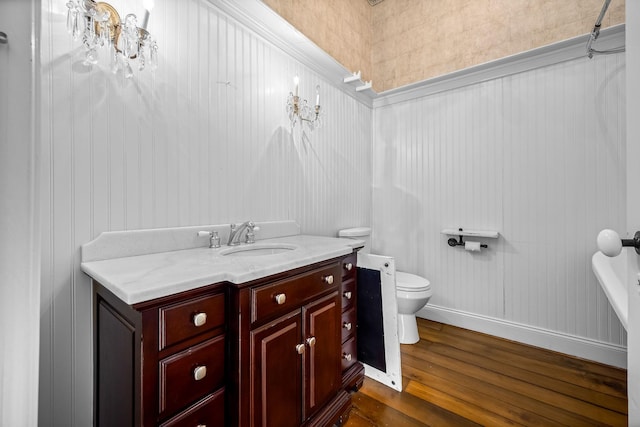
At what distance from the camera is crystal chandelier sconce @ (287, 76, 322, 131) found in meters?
1.94

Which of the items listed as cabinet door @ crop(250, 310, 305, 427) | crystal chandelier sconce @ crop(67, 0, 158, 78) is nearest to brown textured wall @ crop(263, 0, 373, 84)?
crystal chandelier sconce @ crop(67, 0, 158, 78)

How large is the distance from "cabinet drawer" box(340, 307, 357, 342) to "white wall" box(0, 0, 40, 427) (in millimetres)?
1231

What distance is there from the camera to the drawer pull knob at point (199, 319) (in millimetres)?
840

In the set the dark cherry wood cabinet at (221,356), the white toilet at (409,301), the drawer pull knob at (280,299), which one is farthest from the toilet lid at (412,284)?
the drawer pull knob at (280,299)

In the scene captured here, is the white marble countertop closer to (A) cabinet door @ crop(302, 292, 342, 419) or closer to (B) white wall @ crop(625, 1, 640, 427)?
(A) cabinet door @ crop(302, 292, 342, 419)

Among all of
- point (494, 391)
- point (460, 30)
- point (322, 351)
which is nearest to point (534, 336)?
point (494, 391)

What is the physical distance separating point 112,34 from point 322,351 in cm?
161

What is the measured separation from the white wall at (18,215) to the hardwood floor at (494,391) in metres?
1.31

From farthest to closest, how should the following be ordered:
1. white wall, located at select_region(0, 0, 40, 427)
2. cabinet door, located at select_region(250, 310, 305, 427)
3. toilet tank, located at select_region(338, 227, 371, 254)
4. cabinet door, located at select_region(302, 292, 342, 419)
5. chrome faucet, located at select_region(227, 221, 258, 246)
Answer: toilet tank, located at select_region(338, 227, 371, 254)
chrome faucet, located at select_region(227, 221, 258, 246)
cabinet door, located at select_region(302, 292, 342, 419)
cabinet door, located at select_region(250, 310, 305, 427)
white wall, located at select_region(0, 0, 40, 427)

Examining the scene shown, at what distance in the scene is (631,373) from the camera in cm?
70

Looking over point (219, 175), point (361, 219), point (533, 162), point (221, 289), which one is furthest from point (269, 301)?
point (533, 162)

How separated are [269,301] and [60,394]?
0.87 meters

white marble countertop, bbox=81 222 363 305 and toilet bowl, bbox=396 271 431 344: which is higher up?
white marble countertop, bbox=81 222 363 305

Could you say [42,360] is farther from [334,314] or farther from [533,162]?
[533,162]
